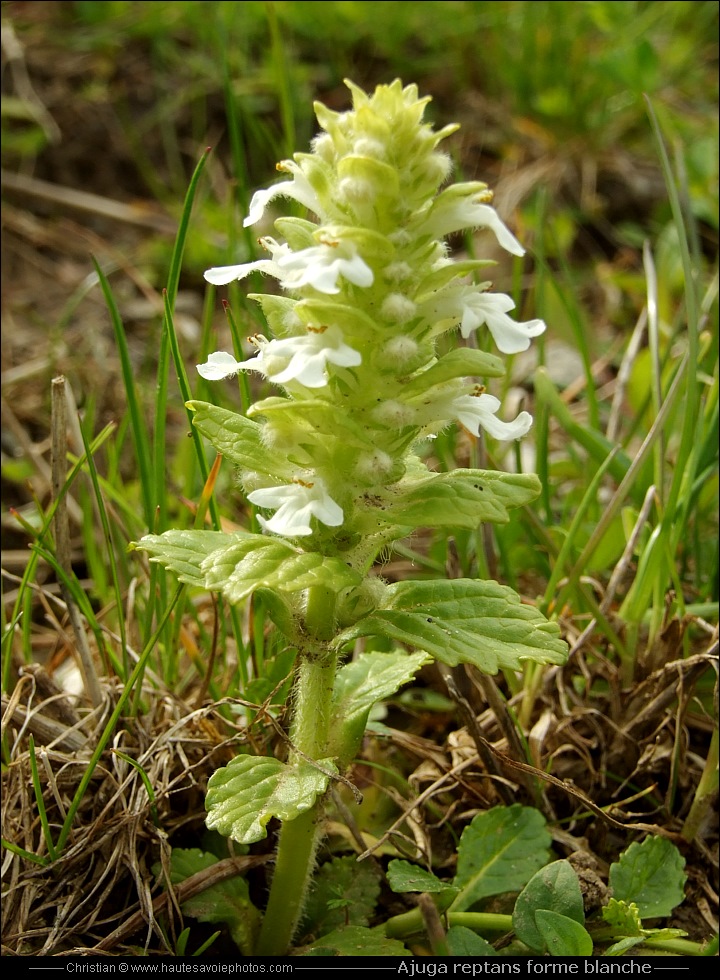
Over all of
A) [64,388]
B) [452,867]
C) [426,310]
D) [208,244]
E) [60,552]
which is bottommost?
[452,867]

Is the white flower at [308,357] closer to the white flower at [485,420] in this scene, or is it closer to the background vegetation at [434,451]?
the white flower at [485,420]

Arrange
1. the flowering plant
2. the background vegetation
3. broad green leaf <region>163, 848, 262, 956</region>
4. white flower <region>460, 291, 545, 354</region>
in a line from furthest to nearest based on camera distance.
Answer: the background vegetation < broad green leaf <region>163, 848, 262, 956</region> < white flower <region>460, 291, 545, 354</region> < the flowering plant

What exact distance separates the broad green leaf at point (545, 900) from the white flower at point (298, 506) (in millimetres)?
961

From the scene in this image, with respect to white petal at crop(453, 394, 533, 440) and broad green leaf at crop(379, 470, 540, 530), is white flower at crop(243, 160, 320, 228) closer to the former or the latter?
white petal at crop(453, 394, 533, 440)

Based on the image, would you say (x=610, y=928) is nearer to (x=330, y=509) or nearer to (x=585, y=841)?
(x=585, y=841)

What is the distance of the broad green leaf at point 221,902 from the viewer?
6.72 feet

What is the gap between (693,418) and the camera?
8.43 ft

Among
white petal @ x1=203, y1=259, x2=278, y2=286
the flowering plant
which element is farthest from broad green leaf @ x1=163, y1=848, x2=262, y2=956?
white petal @ x1=203, y1=259, x2=278, y2=286

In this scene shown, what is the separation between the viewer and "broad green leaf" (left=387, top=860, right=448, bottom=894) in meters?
1.97

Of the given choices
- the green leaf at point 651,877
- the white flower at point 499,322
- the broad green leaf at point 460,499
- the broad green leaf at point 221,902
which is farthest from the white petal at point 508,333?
the broad green leaf at point 221,902

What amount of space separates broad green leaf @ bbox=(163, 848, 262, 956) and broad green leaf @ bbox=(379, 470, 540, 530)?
3.27 feet

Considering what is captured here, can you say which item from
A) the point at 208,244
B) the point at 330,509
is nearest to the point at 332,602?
the point at 330,509

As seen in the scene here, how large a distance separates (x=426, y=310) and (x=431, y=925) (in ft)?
3.52

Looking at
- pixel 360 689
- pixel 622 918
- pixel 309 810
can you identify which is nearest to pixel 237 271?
pixel 360 689
